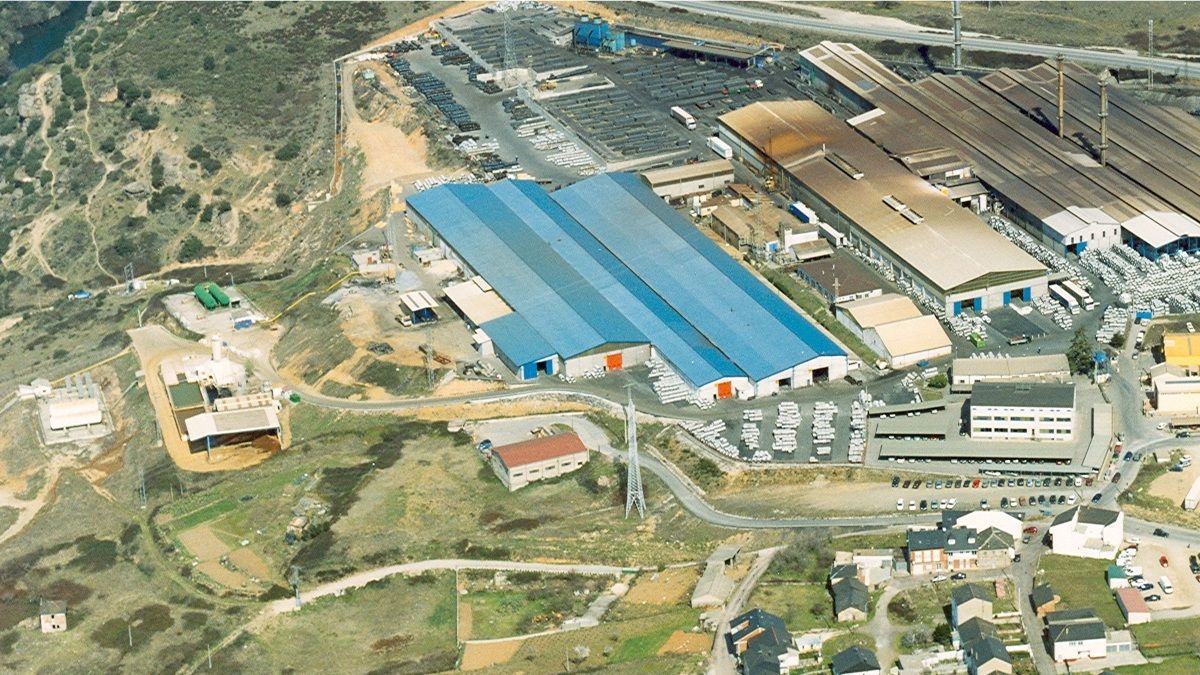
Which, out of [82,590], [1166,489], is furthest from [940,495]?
[82,590]

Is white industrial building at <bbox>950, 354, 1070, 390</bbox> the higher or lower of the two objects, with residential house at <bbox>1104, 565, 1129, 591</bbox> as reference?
lower

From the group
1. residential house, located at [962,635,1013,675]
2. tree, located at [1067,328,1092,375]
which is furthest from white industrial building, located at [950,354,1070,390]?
residential house, located at [962,635,1013,675]

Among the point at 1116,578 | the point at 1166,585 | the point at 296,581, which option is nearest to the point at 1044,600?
the point at 1116,578

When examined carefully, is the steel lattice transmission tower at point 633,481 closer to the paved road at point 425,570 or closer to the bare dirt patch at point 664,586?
the paved road at point 425,570

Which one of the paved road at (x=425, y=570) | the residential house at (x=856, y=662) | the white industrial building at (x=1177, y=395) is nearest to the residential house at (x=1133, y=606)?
the residential house at (x=856, y=662)

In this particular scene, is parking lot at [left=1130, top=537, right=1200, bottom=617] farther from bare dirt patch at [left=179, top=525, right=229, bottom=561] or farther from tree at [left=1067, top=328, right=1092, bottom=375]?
bare dirt patch at [left=179, top=525, right=229, bottom=561]

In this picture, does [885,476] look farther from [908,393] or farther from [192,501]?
[192,501]
